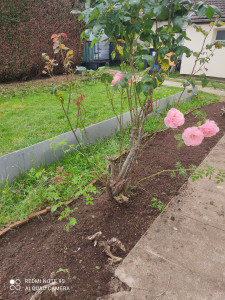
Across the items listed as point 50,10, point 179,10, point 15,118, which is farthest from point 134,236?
point 50,10

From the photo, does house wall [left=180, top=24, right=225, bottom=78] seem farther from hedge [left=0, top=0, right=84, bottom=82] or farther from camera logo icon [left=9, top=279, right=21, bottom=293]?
camera logo icon [left=9, top=279, right=21, bottom=293]

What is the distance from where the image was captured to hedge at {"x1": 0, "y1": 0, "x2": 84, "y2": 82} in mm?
7246

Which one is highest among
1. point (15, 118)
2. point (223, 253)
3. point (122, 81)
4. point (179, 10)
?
point (179, 10)

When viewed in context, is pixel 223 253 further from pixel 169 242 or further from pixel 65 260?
pixel 65 260

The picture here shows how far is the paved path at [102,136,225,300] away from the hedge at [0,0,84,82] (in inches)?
270

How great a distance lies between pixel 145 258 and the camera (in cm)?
175

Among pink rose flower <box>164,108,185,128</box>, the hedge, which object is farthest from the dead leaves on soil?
the hedge

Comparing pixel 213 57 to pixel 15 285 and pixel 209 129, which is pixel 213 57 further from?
pixel 15 285

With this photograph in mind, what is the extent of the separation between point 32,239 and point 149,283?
100 cm

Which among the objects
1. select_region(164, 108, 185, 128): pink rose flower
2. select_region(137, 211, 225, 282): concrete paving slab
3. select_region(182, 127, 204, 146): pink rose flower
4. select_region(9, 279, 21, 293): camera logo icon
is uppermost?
select_region(164, 108, 185, 128): pink rose flower

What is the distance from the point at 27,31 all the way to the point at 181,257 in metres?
8.43

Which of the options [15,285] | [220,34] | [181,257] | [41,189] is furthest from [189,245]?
[220,34]

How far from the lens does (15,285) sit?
1545 millimetres

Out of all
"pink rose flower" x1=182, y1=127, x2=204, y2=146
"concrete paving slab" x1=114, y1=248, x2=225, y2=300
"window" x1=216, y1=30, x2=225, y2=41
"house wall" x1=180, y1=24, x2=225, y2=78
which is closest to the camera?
"concrete paving slab" x1=114, y1=248, x2=225, y2=300
